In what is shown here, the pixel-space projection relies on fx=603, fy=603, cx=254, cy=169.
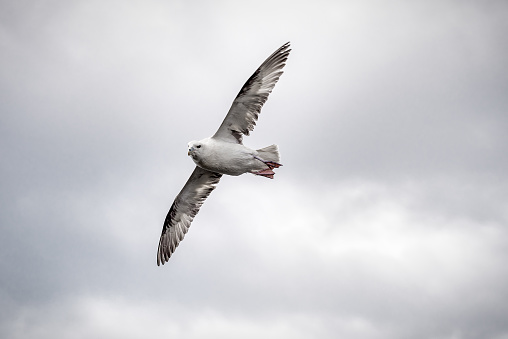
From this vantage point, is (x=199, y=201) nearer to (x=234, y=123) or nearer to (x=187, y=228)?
(x=187, y=228)

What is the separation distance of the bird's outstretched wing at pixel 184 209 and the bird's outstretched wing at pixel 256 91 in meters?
4.17

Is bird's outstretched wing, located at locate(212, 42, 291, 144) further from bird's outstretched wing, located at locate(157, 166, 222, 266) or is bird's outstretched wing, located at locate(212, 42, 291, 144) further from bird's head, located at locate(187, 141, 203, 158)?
bird's outstretched wing, located at locate(157, 166, 222, 266)

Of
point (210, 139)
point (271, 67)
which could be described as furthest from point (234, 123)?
point (271, 67)

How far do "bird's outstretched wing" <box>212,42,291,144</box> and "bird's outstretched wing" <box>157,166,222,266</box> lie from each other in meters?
4.17

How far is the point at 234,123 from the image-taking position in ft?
82.7

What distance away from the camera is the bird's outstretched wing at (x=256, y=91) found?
79.9 feet

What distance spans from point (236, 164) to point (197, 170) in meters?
3.64

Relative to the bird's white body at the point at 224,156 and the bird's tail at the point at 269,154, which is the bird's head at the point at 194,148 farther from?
the bird's tail at the point at 269,154

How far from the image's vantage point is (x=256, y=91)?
24469 mm

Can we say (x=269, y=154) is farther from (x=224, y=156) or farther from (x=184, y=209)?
(x=184, y=209)

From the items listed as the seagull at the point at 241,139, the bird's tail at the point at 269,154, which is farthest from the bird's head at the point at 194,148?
the bird's tail at the point at 269,154

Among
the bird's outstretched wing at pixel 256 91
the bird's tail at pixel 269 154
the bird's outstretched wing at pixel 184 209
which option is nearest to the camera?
the bird's outstretched wing at pixel 256 91

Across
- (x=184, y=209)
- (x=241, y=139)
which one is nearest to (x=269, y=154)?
(x=241, y=139)

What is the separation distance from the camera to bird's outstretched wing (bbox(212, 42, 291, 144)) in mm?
24344
